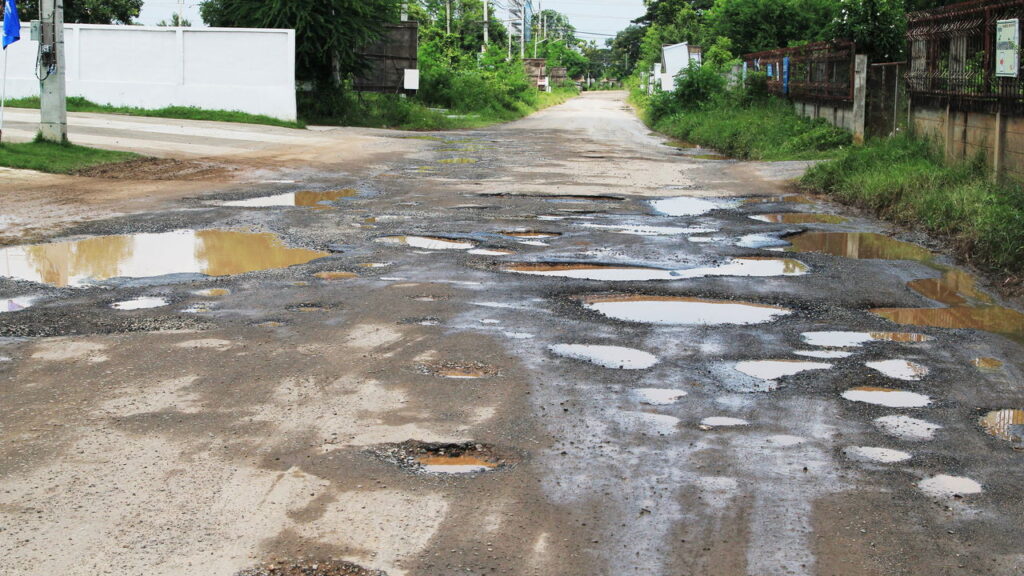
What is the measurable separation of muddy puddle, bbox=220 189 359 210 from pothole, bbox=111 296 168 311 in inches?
203

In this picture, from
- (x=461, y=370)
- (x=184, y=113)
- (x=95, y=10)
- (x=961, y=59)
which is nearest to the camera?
(x=461, y=370)

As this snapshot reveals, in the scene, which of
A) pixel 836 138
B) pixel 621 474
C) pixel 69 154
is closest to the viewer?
pixel 621 474

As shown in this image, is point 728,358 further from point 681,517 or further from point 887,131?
point 887,131

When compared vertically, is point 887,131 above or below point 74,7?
below

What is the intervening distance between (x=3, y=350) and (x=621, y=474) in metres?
3.91

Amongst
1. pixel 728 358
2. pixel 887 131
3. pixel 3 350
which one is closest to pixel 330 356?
pixel 3 350

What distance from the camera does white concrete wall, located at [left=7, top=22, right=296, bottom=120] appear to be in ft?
96.4

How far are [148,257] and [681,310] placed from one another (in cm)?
480

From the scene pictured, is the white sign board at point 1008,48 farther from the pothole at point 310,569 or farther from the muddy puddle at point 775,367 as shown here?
the pothole at point 310,569

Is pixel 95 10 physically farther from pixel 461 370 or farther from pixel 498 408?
pixel 498 408

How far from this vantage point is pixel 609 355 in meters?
6.37

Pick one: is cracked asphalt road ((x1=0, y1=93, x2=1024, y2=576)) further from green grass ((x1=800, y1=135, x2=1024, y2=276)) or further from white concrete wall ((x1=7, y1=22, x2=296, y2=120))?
white concrete wall ((x1=7, y1=22, x2=296, y2=120))

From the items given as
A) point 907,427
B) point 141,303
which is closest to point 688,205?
point 141,303

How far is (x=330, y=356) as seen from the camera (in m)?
6.25
